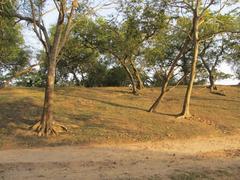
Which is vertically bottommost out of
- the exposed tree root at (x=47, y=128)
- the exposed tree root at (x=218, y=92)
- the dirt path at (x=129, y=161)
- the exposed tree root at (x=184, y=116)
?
the dirt path at (x=129, y=161)

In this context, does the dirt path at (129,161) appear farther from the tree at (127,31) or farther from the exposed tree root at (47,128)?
the tree at (127,31)

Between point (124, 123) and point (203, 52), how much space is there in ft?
51.7

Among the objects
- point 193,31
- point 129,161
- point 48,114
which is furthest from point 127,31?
point 129,161

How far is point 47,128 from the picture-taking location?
18953mm

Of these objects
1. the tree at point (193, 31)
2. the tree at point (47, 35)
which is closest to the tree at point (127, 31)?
the tree at point (193, 31)

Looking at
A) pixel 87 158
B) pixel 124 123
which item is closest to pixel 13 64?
pixel 124 123

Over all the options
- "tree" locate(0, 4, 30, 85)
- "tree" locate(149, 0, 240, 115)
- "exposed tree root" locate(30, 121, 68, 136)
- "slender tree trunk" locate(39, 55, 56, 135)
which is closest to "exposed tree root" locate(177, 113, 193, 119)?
"tree" locate(149, 0, 240, 115)

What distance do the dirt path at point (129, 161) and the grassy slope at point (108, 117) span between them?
59.8 inches

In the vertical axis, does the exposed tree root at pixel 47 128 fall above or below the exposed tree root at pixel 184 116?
below

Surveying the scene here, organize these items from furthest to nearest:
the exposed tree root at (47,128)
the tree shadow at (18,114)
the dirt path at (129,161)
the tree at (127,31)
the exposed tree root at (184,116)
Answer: the tree at (127,31) → the exposed tree root at (184,116) → the tree shadow at (18,114) → the exposed tree root at (47,128) → the dirt path at (129,161)

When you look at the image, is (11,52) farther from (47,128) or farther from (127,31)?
(47,128)

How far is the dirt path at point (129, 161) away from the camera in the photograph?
11180 millimetres

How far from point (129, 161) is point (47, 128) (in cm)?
616

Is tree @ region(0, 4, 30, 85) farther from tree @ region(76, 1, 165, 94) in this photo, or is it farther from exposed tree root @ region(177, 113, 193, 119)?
exposed tree root @ region(177, 113, 193, 119)
